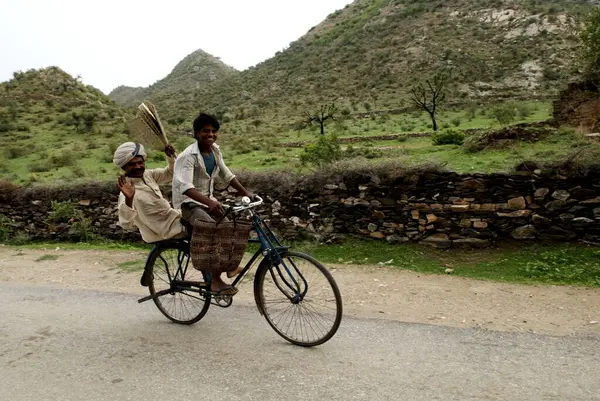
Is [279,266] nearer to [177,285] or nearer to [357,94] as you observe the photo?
[177,285]

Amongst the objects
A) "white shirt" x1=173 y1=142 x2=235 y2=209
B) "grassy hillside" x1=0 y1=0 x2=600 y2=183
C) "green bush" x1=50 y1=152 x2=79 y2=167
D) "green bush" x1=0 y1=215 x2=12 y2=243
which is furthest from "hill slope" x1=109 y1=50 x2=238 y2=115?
"white shirt" x1=173 y1=142 x2=235 y2=209

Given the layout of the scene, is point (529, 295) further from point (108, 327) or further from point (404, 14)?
point (404, 14)

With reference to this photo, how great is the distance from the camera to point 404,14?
65.6m

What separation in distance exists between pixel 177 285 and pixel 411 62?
52784 millimetres

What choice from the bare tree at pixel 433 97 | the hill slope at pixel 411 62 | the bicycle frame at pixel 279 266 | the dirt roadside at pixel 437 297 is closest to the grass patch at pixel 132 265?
the dirt roadside at pixel 437 297

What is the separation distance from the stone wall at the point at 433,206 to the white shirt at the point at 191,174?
3.85 metres

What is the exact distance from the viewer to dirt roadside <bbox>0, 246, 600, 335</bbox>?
4617mm

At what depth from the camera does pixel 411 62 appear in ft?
172

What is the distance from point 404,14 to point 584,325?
68751 millimetres

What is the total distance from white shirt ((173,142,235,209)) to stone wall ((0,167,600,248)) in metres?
3.85

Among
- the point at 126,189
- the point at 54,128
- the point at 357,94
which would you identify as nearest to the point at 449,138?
the point at 126,189

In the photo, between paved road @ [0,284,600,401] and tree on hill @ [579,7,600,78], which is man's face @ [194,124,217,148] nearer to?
paved road @ [0,284,600,401]

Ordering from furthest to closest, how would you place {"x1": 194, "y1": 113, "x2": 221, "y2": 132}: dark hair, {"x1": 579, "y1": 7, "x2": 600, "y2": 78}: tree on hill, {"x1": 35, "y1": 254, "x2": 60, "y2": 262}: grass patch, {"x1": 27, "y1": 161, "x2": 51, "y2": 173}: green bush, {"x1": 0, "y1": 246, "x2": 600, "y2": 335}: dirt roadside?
{"x1": 27, "y1": 161, "x2": 51, "y2": 173}: green bush
{"x1": 579, "y1": 7, "x2": 600, "y2": 78}: tree on hill
{"x1": 35, "y1": 254, "x2": 60, "y2": 262}: grass patch
{"x1": 0, "y1": 246, "x2": 600, "y2": 335}: dirt roadside
{"x1": 194, "y1": 113, "x2": 221, "y2": 132}: dark hair

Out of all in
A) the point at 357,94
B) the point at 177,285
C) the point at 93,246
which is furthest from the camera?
the point at 357,94
